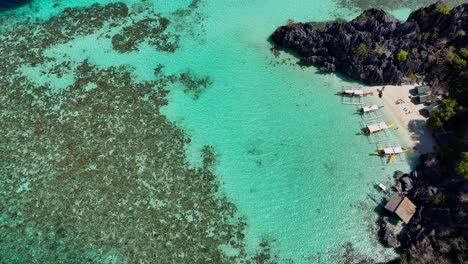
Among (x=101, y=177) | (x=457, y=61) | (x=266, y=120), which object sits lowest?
(x=101, y=177)

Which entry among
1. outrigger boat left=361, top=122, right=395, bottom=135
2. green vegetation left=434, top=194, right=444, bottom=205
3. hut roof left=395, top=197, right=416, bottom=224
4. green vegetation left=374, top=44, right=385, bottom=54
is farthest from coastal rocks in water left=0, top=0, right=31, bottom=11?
green vegetation left=434, top=194, right=444, bottom=205

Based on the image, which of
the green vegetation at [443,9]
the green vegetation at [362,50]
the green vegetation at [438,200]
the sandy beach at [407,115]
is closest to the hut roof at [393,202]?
the green vegetation at [438,200]

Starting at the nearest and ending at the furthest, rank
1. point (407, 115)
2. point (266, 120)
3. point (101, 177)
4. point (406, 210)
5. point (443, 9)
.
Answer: point (406, 210) → point (101, 177) → point (407, 115) → point (266, 120) → point (443, 9)

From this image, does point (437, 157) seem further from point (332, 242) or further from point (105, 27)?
point (105, 27)

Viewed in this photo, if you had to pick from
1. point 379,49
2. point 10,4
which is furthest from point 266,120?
point 10,4

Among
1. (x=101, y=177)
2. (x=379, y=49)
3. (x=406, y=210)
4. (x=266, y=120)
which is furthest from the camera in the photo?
(x=379, y=49)

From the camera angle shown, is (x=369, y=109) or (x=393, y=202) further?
(x=369, y=109)

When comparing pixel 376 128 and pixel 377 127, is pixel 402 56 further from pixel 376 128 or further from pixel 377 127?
pixel 376 128
